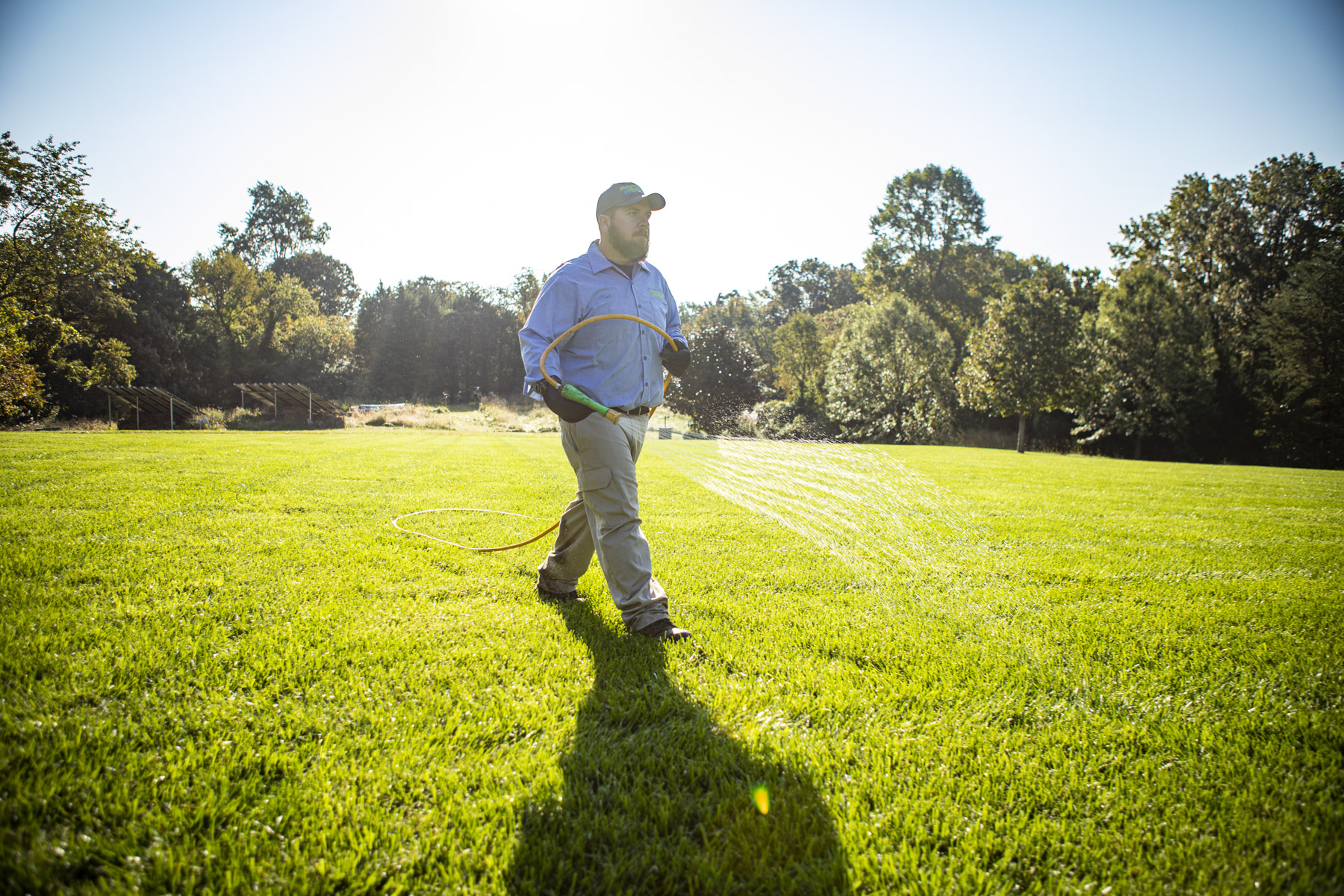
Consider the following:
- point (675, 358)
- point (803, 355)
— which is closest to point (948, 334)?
point (803, 355)

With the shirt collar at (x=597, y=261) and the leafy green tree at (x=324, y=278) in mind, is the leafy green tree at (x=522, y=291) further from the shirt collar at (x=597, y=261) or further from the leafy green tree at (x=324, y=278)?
the shirt collar at (x=597, y=261)

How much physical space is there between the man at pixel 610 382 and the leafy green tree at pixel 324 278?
241ft

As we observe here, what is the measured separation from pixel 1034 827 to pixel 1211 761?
893mm

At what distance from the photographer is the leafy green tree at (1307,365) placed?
2550 centimetres

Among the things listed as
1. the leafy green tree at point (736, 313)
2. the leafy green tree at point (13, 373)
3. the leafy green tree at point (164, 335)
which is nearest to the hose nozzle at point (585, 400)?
the leafy green tree at point (13, 373)

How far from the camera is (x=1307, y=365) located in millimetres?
25953

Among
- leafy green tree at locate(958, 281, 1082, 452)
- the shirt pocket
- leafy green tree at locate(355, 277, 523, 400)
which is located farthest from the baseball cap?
leafy green tree at locate(355, 277, 523, 400)

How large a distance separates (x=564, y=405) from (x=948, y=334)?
37.1 metres

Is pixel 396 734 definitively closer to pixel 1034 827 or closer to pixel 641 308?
pixel 1034 827

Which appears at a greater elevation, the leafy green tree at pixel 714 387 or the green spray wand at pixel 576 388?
the leafy green tree at pixel 714 387

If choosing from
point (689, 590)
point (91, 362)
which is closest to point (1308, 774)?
point (689, 590)

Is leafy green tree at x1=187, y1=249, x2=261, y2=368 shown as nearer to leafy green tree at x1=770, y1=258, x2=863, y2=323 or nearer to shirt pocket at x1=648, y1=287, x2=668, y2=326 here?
shirt pocket at x1=648, y1=287, x2=668, y2=326

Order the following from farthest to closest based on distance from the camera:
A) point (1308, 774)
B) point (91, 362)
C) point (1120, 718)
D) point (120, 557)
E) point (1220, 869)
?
1. point (91, 362)
2. point (120, 557)
3. point (1120, 718)
4. point (1308, 774)
5. point (1220, 869)

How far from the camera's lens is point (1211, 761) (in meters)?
2.09
